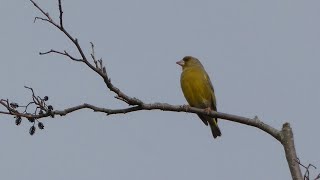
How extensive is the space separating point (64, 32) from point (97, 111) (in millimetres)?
624

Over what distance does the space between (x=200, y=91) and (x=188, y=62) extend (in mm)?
1058

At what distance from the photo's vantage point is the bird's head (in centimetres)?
973

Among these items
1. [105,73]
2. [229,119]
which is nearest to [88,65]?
[105,73]

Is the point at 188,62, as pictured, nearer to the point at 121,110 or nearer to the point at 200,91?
the point at 200,91

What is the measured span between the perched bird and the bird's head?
13.7 inches

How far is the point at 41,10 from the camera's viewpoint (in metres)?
4.24

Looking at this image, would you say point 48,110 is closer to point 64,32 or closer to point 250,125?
point 64,32

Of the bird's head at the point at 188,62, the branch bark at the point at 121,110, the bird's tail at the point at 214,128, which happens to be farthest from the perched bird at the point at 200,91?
the branch bark at the point at 121,110

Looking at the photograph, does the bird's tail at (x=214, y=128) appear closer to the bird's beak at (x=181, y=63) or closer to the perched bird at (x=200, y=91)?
the perched bird at (x=200, y=91)

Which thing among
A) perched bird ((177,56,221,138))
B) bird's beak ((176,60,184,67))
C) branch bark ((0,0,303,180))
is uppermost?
bird's beak ((176,60,184,67))

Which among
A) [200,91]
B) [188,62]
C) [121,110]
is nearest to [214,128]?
[200,91]

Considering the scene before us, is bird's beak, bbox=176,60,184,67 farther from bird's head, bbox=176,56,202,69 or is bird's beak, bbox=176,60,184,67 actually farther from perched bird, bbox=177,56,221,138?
perched bird, bbox=177,56,221,138

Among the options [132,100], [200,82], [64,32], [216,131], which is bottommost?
[132,100]

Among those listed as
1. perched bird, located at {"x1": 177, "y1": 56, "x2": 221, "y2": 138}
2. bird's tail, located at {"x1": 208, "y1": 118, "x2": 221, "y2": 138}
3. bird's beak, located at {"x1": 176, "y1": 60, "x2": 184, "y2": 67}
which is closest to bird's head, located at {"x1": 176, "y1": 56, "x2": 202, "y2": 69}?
bird's beak, located at {"x1": 176, "y1": 60, "x2": 184, "y2": 67}
